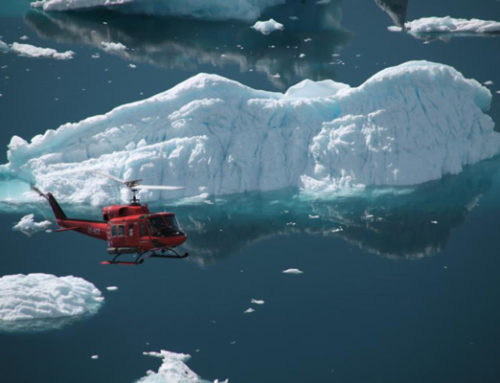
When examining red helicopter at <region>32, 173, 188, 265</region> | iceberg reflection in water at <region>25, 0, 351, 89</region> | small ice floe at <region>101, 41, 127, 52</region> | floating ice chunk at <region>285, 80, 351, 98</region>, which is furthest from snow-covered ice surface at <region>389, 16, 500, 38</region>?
red helicopter at <region>32, 173, 188, 265</region>

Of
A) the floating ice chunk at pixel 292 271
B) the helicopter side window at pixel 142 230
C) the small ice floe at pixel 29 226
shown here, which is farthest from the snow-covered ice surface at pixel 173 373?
the small ice floe at pixel 29 226

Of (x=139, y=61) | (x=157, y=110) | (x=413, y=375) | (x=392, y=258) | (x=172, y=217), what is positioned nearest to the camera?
(x=172, y=217)

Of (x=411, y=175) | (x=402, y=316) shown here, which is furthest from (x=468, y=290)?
(x=411, y=175)

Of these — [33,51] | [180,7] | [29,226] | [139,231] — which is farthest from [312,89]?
[139,231]

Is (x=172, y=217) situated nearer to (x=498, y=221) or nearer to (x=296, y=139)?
(x=296, y=139)

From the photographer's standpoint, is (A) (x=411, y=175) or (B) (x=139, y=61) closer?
(A) (x=411, y=175)

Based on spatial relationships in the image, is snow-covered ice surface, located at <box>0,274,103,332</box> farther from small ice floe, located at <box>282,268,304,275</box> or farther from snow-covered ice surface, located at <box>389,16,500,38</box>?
snow-covered ice surface, located at <box>389,16,500,38</box>
